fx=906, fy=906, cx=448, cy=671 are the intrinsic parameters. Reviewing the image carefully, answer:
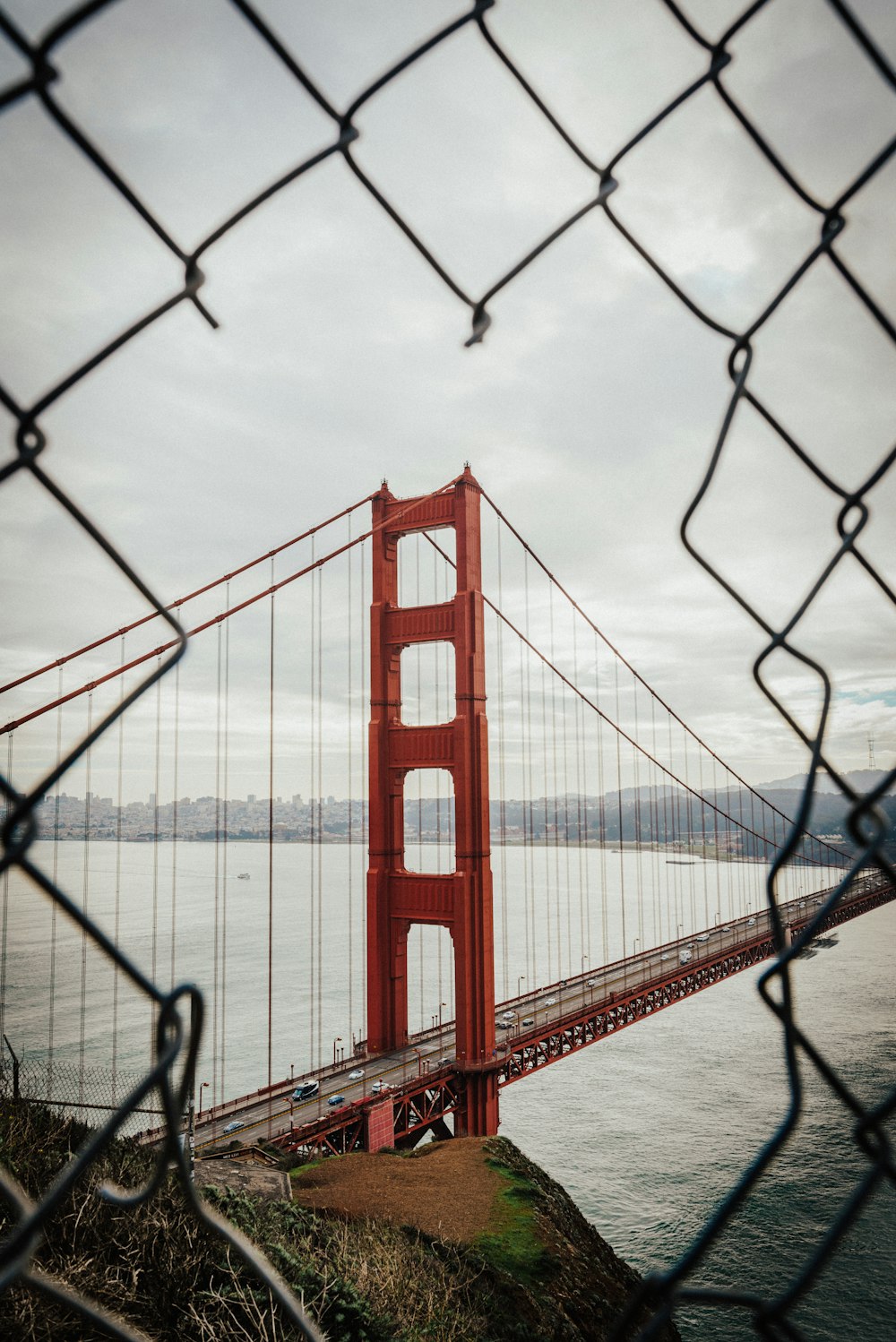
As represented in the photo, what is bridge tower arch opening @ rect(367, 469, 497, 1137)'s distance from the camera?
1436 cm

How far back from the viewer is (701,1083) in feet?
76.2

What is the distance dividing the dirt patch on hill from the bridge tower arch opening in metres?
2.51

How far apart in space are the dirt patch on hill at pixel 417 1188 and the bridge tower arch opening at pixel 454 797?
2512 millimetres

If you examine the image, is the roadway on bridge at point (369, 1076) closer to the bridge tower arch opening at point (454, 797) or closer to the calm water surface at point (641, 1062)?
the bridge tower arch opening at point (454, 797)

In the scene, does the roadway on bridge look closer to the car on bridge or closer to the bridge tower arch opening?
the car on bridge

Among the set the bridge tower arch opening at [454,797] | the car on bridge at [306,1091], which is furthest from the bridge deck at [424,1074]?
the bridge tower arch opening at [454,797]

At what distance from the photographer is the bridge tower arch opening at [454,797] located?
14.4 m

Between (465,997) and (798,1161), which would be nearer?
(465,997)

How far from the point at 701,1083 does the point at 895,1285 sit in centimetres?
969

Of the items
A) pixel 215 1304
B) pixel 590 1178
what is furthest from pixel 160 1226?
pixel 590 1178

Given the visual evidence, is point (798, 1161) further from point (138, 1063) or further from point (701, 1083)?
point (138, 1063)

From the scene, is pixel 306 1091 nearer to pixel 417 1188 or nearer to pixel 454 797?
pixel 417 1188

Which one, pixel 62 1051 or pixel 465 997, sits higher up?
pixel 465 997

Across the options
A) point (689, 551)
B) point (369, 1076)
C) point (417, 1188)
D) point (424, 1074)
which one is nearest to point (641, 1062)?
point (424, 1074)
